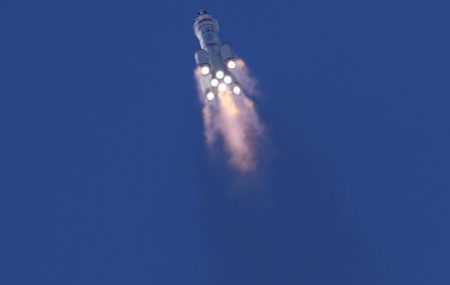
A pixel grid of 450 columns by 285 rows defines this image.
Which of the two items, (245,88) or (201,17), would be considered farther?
(245,88)

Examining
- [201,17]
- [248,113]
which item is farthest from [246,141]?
[201,17]

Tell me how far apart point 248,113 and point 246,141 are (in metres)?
2.44

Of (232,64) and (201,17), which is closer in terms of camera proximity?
(232,64)

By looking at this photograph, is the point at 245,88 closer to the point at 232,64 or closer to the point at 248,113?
the point at 248,113

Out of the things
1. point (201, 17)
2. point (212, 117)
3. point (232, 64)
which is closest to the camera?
point (232, 64)

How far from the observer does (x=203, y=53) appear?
39156 mm

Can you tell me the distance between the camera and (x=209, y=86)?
38969 millimetres

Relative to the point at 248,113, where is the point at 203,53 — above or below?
below

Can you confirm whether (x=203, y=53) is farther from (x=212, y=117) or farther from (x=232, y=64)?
(x=212, y=117)

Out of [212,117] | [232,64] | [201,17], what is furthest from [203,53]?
[212,117]

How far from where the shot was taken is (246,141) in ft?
166

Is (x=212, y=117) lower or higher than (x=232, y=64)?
higher

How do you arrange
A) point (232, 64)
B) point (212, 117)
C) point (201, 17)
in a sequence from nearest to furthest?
point (232, 64), point (201, 17), point (212, 117)

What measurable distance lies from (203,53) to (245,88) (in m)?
11.0
